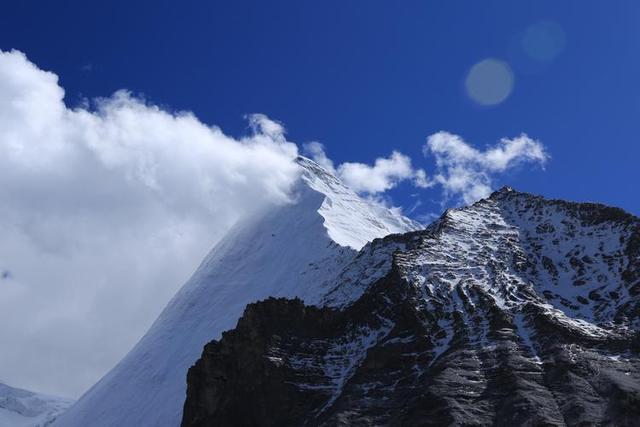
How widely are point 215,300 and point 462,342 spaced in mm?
105128

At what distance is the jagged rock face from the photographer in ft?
229

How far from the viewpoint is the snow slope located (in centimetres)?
14688

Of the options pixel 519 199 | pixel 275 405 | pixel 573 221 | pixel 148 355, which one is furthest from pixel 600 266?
pixel 148 355

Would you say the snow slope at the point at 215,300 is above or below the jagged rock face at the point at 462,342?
above

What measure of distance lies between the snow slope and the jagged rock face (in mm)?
34323

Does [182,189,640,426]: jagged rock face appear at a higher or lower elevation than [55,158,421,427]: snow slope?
lower

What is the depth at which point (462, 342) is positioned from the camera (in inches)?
3159

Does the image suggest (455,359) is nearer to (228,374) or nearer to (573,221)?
(228,374)

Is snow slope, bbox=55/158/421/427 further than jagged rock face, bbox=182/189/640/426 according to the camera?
Yes

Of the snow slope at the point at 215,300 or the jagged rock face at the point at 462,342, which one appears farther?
the snow slope at the point at 215,300

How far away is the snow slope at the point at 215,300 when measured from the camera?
146875mm

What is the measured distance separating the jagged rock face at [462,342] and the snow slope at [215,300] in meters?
34.3

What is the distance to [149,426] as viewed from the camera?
138 meters

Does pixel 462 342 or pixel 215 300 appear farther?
pixel 215 300
